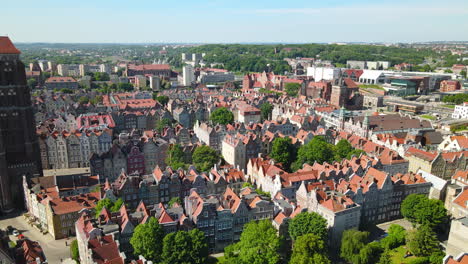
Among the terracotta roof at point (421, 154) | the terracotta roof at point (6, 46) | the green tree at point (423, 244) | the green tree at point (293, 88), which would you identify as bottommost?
the green tree at point (423, 244)

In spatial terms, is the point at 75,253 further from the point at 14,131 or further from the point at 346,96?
the point at 346,96

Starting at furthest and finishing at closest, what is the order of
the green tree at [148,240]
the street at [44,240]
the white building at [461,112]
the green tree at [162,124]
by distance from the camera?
1. the white building at [461,112]
2. the green tree at [162,124]
3. the street at [44,240]
4. the green tree at [148,240]

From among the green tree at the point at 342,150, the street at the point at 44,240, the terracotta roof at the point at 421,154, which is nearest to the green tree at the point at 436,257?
the terracotta roof at the point at 421,154

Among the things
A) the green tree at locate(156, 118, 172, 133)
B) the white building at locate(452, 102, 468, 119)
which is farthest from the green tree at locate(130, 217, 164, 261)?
the white building at locate(452, 102, 468, 119)

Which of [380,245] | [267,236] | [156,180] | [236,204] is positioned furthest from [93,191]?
[380,245]

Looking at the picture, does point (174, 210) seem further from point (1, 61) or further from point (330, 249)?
point (1, 61)

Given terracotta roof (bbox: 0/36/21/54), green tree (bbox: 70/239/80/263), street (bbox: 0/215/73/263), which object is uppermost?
terracotta roof (bbox: 0/36/21/54)

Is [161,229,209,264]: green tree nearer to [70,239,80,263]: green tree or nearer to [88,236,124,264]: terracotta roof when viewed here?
[88,236,124,264]: terracotta roof

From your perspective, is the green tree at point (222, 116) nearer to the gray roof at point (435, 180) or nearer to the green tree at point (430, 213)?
the gray roof at point (435, 180)
